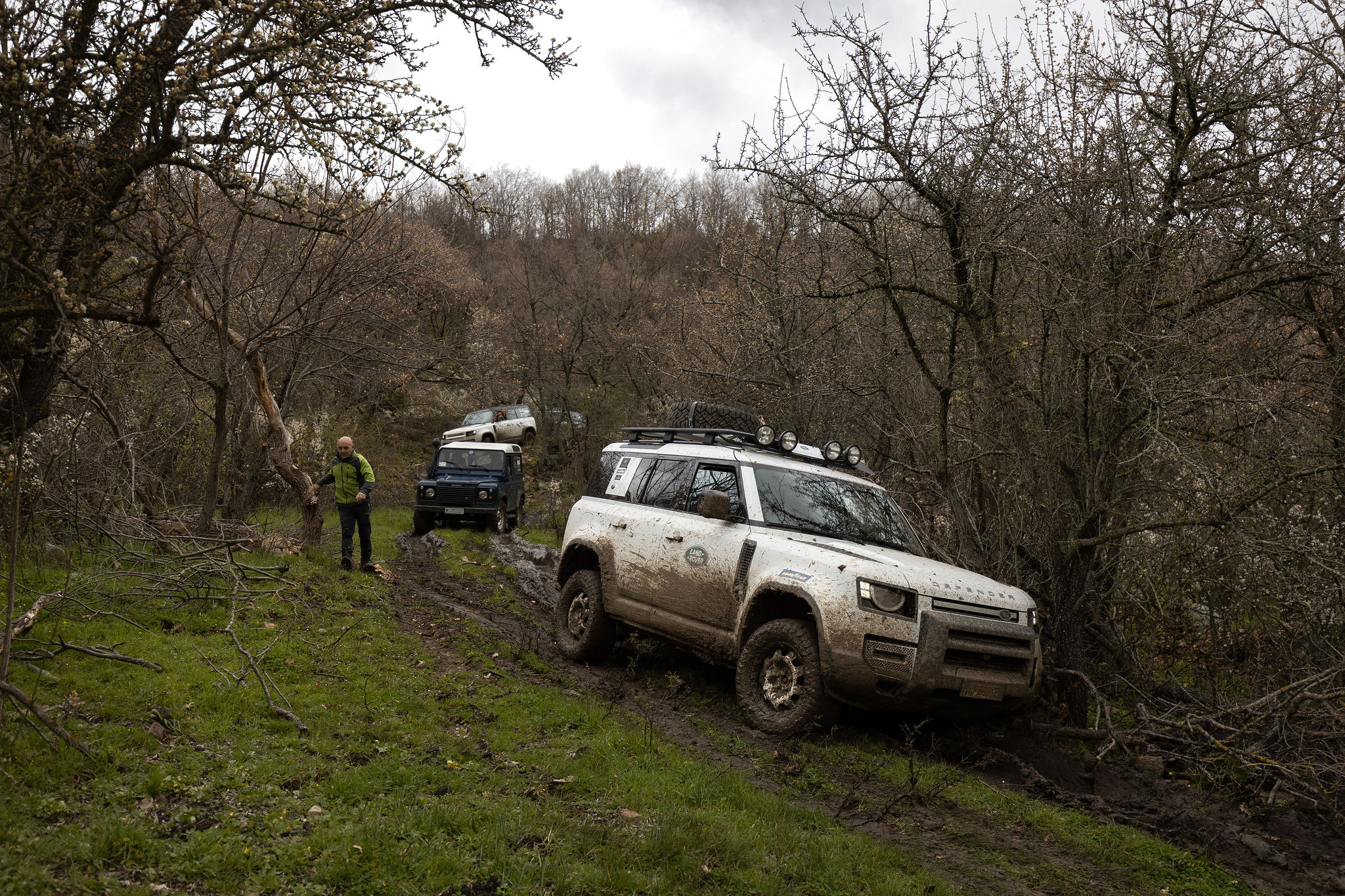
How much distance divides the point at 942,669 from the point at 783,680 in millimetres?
1162

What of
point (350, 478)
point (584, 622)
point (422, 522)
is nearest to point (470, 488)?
point (422, 522)

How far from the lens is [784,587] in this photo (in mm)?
6215

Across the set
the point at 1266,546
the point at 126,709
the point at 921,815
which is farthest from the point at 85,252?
the point at 1266,546

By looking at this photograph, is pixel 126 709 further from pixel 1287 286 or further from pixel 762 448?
pixel 1287 286

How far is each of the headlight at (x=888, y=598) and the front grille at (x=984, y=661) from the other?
375 millimetres

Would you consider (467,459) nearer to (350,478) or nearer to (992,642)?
(350,478)

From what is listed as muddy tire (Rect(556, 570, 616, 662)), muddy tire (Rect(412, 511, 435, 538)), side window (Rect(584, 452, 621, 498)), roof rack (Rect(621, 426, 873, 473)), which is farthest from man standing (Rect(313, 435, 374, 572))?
muddy tire (Rect(412, 511, 435, 538))

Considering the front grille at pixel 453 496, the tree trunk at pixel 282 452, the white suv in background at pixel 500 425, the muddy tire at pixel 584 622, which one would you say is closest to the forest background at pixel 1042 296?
the tree trunk at pixel 282 452

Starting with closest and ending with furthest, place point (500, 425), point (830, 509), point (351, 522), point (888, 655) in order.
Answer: point (888, 655) → point (830, 509) → point (351, 522) → point (500, 425)

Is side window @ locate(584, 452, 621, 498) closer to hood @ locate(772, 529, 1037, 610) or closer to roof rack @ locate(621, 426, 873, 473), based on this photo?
roof rack @ locate(621, 426, 873, 473)

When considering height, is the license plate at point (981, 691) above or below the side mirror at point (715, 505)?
below

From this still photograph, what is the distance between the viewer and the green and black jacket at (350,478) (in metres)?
11.8

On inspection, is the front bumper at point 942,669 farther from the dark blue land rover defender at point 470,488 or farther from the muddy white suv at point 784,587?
the dark blue land rover defender at point 470,488

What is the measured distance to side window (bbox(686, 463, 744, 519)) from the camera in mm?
7121
